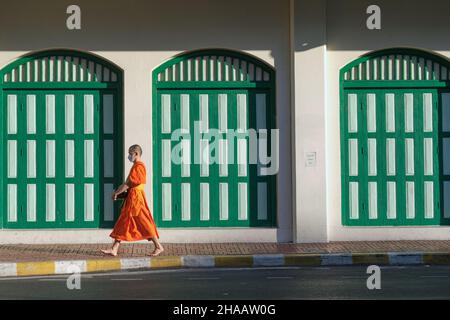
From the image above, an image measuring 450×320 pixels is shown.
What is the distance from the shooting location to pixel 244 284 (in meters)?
11.8

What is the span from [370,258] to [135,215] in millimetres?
3656

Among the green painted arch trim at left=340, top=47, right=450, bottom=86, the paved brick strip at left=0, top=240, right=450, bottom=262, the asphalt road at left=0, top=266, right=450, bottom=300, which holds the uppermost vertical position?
the green painted arch trim at left=340, top=47, right=450, bottom=86

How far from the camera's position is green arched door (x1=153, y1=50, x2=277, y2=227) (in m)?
16.3

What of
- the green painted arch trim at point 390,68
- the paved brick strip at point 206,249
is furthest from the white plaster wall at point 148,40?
the green painted arch trim at point 390,68

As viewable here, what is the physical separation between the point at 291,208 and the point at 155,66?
3432mm

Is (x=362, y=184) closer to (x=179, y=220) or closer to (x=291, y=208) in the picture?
(x=291, y=208)

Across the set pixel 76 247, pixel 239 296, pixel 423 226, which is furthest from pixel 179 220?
pixel 239 296

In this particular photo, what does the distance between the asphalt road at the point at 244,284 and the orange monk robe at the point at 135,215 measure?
3.07 ft

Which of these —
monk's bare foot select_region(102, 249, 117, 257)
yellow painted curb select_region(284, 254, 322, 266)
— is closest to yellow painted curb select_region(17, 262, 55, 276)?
monk's bare foot select_region(102, 249, 117, 257)

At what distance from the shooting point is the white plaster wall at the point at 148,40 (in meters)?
16.2

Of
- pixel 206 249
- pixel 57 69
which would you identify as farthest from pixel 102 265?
pixel 57 69

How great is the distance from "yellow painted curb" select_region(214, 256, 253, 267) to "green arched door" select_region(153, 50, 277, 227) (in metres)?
2.28

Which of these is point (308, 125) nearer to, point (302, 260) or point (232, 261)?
point (302, 260)

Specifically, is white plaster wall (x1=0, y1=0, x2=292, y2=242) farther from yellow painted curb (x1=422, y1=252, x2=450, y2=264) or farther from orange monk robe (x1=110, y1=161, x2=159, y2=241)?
yellow painted curb (x1=422, y1=252, x2=450, y2=264)
